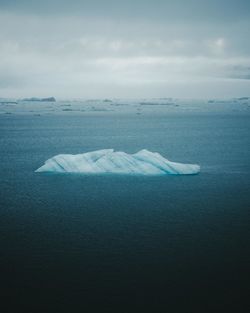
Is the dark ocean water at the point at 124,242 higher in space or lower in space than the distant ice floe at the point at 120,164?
lower

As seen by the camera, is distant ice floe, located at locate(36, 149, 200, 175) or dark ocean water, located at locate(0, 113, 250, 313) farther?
distant ice floe, located at locate(36, 149, 200, 175)

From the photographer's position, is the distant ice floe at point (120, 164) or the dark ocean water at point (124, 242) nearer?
the dark ocean water at point (124, 242)

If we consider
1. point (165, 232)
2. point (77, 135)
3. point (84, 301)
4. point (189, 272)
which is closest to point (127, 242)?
point (165, 232)

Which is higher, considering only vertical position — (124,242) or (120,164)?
(120,164)

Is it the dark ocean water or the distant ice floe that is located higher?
the distant ice floe
